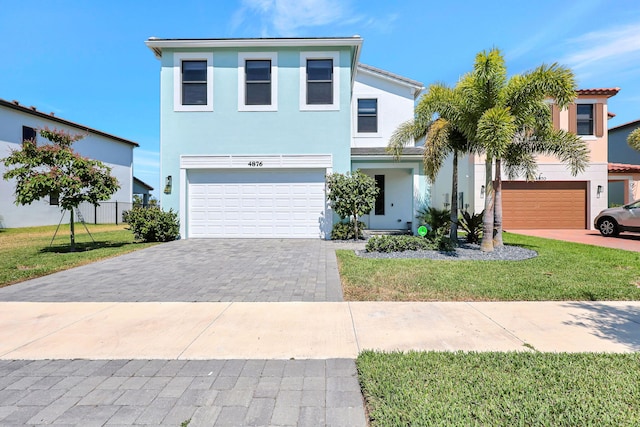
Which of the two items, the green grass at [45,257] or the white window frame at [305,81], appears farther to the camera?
the white window frame at [305,81]

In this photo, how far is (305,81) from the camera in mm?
13070

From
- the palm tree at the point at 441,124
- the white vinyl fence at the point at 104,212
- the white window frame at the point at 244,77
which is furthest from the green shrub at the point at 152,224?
the white vinyl fence at the point at 104,212

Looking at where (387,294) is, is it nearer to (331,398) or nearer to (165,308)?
(331,398)

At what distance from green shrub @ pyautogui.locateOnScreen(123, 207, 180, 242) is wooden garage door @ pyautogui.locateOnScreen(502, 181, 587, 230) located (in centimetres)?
1544

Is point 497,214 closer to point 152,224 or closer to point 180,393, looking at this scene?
point 180,393

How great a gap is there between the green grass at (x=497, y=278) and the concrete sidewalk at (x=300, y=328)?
399 millimetres

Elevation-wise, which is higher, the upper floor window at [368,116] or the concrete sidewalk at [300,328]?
the upper floor window at [368,116]

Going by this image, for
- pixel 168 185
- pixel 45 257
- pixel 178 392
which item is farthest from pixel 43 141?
pixel 178 392

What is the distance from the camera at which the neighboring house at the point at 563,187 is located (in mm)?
16000

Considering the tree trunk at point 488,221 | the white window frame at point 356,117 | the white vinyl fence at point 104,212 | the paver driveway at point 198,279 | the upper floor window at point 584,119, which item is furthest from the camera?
the white vinyl fence at point 104,212

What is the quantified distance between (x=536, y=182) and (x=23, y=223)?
98.2 ft

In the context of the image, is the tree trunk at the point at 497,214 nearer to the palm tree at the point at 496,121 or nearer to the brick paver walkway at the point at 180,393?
the palm tree at the point at 496,121

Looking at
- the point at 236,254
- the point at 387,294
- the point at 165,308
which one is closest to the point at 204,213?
the point at 236,254

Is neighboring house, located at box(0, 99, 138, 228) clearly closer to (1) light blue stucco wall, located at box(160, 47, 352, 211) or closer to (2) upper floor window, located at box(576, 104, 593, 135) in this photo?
(1) light blue stucco wall, located at box(160, 47, 352, 211)
